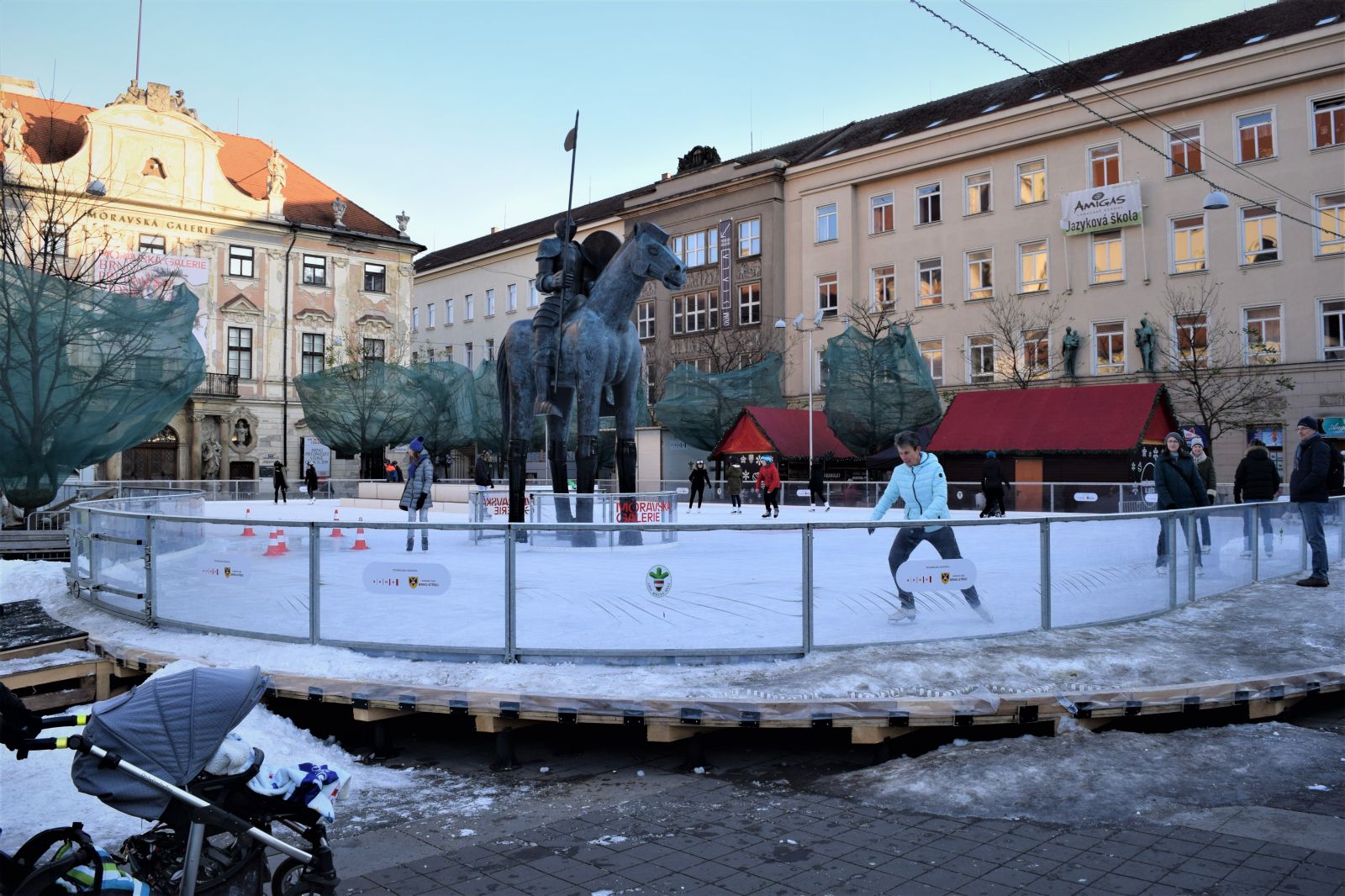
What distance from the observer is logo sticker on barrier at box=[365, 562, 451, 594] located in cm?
794

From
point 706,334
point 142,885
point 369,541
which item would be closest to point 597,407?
point 369,541

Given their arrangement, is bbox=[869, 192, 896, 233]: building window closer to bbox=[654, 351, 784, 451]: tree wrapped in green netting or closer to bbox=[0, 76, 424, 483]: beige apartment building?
bbox=[654, 351, 784, 451]: tree wrapped in green netting

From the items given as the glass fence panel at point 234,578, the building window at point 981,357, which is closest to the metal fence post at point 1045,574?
the glass fence panel at point 234,578

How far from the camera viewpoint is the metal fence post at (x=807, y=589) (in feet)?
25.8

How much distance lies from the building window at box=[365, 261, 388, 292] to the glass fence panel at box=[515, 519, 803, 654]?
60.6 metres

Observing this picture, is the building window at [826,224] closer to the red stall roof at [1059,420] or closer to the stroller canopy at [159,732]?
the red stall roof at [1059,420]

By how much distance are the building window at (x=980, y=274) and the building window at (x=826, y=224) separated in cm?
807

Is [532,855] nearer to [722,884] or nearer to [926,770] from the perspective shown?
[722,884]

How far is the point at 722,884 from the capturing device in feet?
15.9

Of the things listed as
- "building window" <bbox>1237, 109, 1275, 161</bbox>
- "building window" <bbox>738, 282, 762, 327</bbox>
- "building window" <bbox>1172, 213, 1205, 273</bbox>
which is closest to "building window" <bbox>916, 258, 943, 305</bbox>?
"building window" <bbox>738, 282, 762, 327</bbox>

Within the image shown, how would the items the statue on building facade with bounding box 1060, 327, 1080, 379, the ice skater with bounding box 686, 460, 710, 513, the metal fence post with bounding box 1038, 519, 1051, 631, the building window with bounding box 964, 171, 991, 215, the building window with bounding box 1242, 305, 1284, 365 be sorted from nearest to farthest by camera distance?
1. the metal fence post with bounding box 1038, 519, 1051, 631
2. the ice skater with bounding box 686, 460, 710, 513
3. the building window with bounding box 1242, 305, 1284, 365
4. the statue on building facade with bounding box 1060, 327, 1080, 379
5. the building window with bounding box 964, 171, 991, 215

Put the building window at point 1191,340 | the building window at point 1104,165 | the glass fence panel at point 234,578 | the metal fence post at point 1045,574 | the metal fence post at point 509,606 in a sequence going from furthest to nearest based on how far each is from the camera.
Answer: the building window at point 1104,165, the building window at point 1191,340, the metal fence post at point 1045,574, the glass fence panel at point 234,578, the metal fence post at point 509,606

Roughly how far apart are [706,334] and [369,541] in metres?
53.5

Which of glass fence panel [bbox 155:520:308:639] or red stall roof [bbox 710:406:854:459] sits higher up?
red stall roof [bbox 710:406:854:459]
